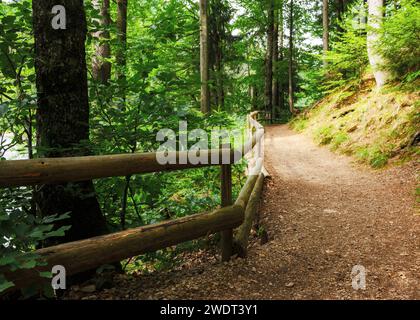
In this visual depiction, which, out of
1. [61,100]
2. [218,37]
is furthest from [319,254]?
[218,37]

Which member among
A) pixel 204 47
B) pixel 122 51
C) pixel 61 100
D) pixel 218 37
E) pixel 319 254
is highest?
pixel 218 37

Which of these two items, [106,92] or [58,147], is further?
[106,92]

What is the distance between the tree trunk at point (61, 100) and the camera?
3.26 metres

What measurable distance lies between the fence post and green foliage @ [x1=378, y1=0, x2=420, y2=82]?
6853 mm

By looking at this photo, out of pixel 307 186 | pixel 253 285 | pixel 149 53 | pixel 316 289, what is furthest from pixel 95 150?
pixel 307 186

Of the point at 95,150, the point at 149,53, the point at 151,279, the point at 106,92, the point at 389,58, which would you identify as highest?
the point at 389,58

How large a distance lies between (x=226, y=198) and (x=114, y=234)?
1506mm

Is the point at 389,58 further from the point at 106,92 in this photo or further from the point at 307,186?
the point at 106,92

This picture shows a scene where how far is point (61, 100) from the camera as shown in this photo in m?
3.31

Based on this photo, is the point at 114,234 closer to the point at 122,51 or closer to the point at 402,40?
the point at 122,51
